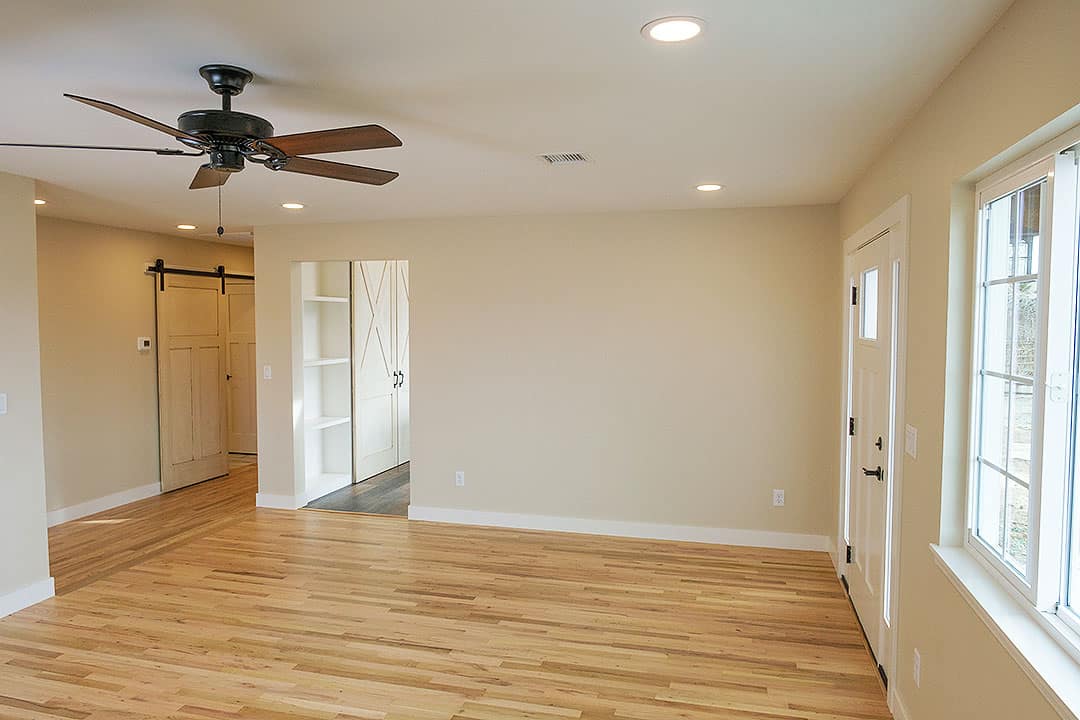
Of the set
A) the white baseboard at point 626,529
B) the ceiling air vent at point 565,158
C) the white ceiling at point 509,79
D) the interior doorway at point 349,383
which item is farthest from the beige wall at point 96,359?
the ceiling air vent at point 565,158

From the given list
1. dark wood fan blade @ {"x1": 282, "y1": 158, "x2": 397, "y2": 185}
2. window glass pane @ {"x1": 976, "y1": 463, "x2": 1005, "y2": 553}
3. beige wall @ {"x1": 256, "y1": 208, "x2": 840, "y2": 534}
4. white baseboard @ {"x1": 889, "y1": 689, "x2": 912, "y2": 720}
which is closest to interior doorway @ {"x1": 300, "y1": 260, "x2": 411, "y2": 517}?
beige wall @ {"x1": 256, "y1": 208, "x2": 840, "y2": 534}

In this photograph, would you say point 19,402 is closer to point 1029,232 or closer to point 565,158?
point 565,158

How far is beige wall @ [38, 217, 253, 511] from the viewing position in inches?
226

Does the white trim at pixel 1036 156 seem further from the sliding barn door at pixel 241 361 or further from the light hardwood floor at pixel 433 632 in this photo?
the sliding barn door at pixel 241 361

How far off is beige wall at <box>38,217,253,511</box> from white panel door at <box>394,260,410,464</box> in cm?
216

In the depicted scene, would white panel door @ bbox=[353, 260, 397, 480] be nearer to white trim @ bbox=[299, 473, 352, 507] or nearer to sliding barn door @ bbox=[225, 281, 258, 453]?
white trim @ bbox=[299, 473, 352, 507]

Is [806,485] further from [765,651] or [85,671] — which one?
[85,671]

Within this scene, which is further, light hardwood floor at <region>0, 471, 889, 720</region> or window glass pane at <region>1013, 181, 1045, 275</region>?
light hardwood floor at <region>0, 471, 889, 720</region>

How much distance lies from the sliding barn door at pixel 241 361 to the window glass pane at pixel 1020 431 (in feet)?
24.1

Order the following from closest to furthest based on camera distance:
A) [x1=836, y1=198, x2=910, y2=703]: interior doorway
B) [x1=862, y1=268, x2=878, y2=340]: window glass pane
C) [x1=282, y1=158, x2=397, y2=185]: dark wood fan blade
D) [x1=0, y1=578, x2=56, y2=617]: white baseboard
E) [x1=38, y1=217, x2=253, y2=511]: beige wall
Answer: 1. [x1=282, y1=158, x2=397, y2=185]: dark wood fan blade
2. [x1=836, y1=198, x2=910, y2=703]: interior doorway
3. [x1=862, y1=268, x2=878, y2=340]: window glass pane
4. [x1=0, y1=578, x2=56, y2=617]: white baseboard
5. [x1=38, y1=217, x2=253, y2=511]: beige wall

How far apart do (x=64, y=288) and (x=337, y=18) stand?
5.06 m

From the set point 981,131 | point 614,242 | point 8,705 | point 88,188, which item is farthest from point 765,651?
point 88,188

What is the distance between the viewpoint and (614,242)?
5.38 metres

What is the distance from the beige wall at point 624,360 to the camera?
5.11 meters
